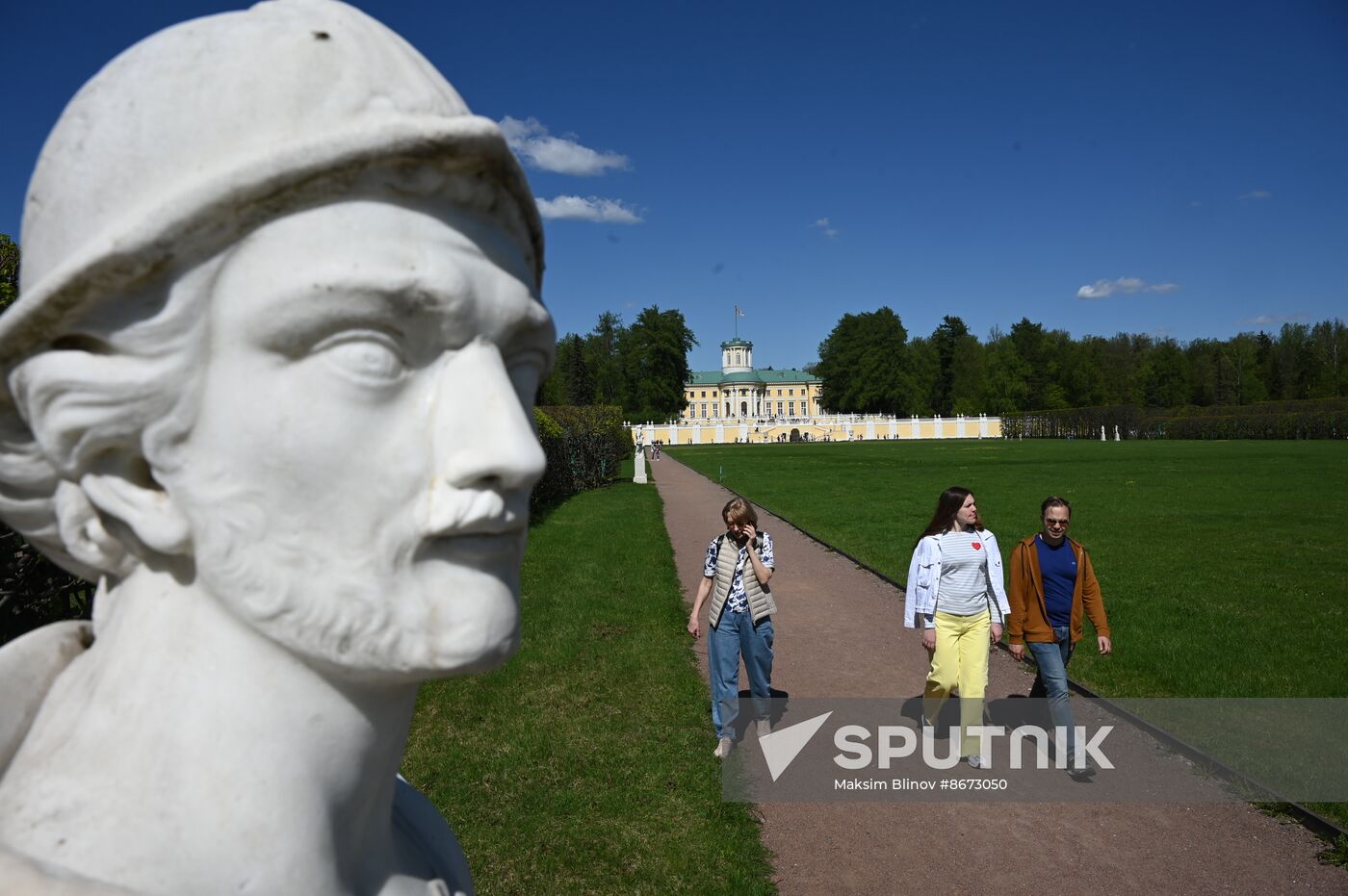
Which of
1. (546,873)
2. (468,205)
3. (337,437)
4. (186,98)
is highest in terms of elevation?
(186,98)

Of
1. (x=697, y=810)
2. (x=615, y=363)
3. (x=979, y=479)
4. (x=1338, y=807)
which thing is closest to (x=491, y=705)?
(x=697, y=810)

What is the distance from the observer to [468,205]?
3.90ft

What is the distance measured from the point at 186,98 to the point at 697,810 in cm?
524

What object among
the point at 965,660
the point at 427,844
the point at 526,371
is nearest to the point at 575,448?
the point at 965,660

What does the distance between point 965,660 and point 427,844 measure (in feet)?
18.2

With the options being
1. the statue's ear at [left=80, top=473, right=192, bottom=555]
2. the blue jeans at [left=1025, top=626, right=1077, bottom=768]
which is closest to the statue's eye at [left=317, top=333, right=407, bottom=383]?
the statue's ear at [left=80, top=473, right=192, bottom=555]

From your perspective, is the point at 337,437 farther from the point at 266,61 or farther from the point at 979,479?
the point at 979,479

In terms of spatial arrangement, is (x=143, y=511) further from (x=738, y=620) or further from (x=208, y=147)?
(x=738, y=620)

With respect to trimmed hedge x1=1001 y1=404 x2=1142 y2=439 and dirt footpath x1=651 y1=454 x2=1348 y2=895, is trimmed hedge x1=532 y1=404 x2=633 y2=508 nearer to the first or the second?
dirt footpath x1=651 y1=454 x2=1348 y2=895

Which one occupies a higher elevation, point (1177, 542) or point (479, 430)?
point (479, 430)

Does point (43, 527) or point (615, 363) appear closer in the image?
point (43, 527)

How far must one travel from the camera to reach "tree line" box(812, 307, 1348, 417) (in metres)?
82.3

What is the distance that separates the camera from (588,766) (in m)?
6.04

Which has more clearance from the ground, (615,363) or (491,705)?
(615,363)
